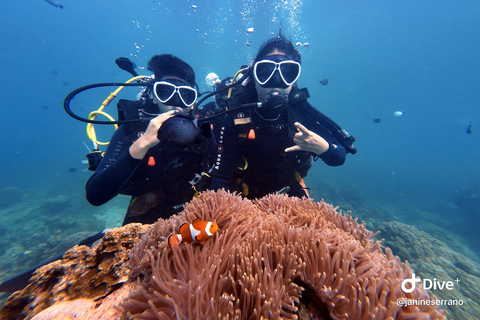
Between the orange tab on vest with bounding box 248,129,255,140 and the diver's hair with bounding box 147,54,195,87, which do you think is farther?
the diver's hair with bounding box 147,54,195,87

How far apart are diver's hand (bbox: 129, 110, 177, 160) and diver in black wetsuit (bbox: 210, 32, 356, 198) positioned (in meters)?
1.22

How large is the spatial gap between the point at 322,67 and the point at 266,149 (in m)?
90.8

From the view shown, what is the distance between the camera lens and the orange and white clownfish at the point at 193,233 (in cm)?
132

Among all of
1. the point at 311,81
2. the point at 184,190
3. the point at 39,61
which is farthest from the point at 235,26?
the point at 39,61

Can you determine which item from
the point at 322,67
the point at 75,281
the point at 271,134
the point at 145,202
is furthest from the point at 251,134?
the point at 322,67

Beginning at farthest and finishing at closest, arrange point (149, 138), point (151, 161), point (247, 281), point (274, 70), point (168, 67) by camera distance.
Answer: point (168, 67) → point (274, 70) → point (151, 161) → point (149, 138) → point (247, 281)

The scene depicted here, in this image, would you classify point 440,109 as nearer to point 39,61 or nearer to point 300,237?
point 300,237

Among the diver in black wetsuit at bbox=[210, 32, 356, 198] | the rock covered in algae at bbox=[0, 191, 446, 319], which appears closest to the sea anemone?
the rock covered in algae at bbox=[0, 191, 446, 319]

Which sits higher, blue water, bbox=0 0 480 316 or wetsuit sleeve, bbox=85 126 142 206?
blue water, bbox=0 0 480 316

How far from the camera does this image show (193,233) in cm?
131

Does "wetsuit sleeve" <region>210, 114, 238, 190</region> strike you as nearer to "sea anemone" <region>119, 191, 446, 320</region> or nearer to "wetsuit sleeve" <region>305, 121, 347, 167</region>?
"wetsuit sleeve" <region>305, 121, 347, 167</region>

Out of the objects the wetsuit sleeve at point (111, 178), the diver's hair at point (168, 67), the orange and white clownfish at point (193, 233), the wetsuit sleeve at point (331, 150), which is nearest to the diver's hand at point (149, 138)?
the wetsuit sleeve at point (111, 178)

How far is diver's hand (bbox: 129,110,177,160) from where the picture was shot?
2535 millimetres

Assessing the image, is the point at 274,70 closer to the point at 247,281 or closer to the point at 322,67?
the point at 247,281
